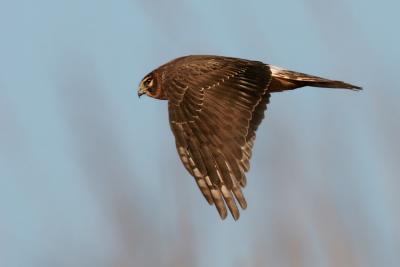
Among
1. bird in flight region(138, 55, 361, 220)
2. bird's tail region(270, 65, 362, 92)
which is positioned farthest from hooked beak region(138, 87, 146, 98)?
bird's tail region(270, 65, 362, 92)

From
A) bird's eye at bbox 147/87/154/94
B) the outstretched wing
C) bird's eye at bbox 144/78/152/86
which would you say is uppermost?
bird's eye at bbox 144/78/152/86

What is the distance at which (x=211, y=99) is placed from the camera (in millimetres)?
6328

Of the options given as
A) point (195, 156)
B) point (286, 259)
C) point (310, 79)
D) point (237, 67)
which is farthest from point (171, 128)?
point (286, 259)

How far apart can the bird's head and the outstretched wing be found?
1039mm

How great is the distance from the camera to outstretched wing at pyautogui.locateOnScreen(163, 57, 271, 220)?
5.39 metres

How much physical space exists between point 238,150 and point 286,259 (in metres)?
2.17

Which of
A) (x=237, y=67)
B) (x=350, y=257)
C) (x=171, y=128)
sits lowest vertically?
(x=350, y=257)

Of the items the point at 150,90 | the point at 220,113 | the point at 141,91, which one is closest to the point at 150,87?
the point at 150,90

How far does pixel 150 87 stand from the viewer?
27.8ft

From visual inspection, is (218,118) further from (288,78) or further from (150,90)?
(150,90)

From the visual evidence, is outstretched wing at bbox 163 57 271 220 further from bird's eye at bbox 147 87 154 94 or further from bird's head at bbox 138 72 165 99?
bird's eye at bbox 147 87 154 94

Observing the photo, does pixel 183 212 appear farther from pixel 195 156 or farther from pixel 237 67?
pixel 237 67

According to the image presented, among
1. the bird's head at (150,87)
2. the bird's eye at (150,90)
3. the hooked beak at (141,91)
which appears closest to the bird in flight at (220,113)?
the bird's head at (150,87)

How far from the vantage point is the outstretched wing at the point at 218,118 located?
5387 mm
